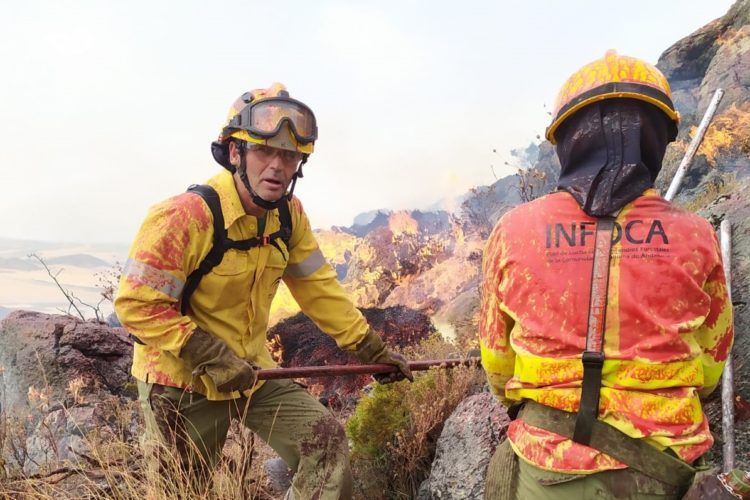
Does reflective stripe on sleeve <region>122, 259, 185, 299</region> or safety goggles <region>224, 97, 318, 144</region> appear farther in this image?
safety goggles <region>224, 97, 318, 144</region>

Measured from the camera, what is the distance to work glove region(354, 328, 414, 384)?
3.45 metres

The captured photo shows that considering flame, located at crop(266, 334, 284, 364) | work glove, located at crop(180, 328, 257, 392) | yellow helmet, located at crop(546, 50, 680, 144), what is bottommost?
flame, located at crop(266, 334, 284, 364)

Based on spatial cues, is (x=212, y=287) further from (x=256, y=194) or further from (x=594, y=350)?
(x=594, y=350)

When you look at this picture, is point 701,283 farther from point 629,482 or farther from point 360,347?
point 360,347

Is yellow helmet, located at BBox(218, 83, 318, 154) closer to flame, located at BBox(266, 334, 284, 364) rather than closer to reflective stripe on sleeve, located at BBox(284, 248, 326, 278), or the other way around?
reflective stripe on sleeve, located at BBox(284, 248, 326, 278)

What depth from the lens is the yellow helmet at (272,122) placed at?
9.88 ft

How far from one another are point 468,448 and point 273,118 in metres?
2.43

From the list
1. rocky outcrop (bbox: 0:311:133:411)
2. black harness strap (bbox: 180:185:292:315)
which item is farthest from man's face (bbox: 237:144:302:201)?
rocky outcrop (bbox: 0:311:133:411)

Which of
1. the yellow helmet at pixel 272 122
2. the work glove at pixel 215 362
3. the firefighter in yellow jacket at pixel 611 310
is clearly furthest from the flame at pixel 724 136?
the work glove at pixel 215 362

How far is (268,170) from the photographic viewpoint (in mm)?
2984

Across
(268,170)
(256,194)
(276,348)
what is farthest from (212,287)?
(276,348)

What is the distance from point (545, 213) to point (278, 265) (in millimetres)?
1866

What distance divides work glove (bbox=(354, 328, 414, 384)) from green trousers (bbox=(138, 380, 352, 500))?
1.50 ft

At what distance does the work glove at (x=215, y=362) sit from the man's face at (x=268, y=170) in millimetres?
832
